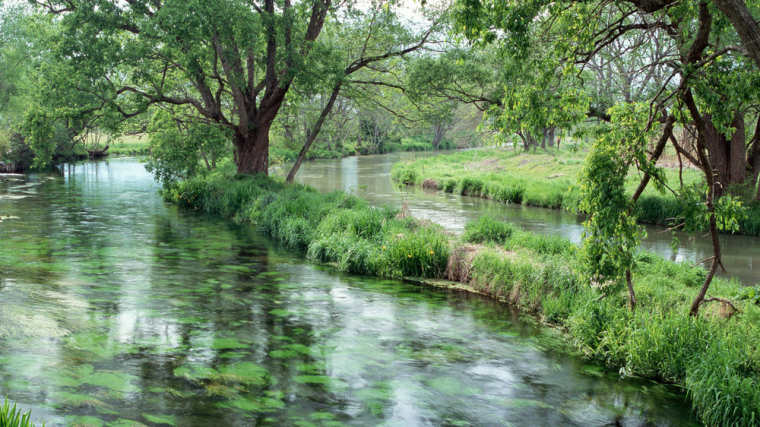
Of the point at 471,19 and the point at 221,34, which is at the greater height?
the point at 221,34

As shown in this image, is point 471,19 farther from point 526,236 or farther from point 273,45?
point 273,45

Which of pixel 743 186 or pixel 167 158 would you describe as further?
pixel 167 158

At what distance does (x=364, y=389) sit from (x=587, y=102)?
15.7ft

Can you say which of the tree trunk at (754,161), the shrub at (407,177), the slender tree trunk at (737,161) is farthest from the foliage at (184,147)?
the tree trunk at (754,161)

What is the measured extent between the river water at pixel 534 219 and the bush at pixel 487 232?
77.5 inches

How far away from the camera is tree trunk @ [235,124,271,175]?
82.0 ft

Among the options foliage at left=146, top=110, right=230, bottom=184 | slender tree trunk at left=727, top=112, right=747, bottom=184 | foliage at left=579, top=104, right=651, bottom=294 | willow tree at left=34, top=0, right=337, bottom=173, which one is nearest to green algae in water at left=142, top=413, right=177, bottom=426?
foliage at left=579, top=104, right=651, bottom=294

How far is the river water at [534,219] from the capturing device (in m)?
15.2

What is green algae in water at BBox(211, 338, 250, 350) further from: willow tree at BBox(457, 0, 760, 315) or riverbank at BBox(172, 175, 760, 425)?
willow tree at BBox(457, 0, 760, 315)

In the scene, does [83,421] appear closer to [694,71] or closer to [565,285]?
[694,71]

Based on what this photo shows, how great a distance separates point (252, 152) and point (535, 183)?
13.2 meters

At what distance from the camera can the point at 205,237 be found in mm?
17922

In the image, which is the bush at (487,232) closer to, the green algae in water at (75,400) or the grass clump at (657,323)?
the grass clump at (657,323)

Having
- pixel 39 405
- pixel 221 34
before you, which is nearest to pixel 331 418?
pixel 39 405
